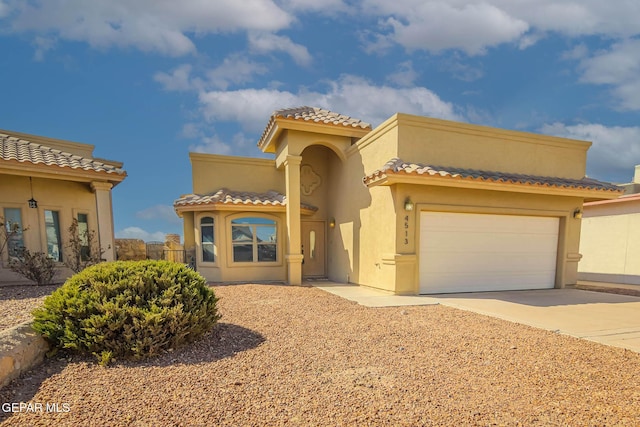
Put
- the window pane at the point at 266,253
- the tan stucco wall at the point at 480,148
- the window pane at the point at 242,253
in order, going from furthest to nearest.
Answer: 1. the window pane at the point at 266,253
2. the window pane at the point at 242,253
3. the tan stucco wall at the point at 480,148

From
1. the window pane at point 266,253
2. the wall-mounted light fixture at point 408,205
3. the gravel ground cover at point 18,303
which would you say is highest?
the wall-mounted light fixture at point 408,205

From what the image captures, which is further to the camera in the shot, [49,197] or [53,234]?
[53,234]

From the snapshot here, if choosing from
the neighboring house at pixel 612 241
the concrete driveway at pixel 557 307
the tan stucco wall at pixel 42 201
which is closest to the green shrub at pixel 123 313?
the concrete driveway at pixel 557 307

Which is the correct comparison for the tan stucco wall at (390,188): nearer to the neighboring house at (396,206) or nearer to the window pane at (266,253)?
the neighboring house at (396,206)

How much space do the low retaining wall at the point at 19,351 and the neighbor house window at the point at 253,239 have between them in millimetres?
6645

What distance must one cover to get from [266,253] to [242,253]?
2.76ft

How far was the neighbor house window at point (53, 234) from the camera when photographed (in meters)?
8.69

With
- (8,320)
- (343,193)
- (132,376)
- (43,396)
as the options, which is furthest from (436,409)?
(343,193)

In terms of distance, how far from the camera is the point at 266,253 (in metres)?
10.6

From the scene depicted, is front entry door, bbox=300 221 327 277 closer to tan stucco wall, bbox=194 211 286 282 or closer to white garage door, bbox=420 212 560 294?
tan stucco wall, bbox=194 211 286 282

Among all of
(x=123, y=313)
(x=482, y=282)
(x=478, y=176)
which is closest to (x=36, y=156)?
(x=123, y=313)

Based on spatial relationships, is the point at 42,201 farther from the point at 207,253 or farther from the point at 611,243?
the point at 611,243

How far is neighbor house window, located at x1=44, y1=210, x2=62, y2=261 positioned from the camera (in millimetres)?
8693

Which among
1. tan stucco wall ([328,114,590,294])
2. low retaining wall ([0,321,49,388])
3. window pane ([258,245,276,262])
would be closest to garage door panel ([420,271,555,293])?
tan stucco wall ([328,114,590,294])
